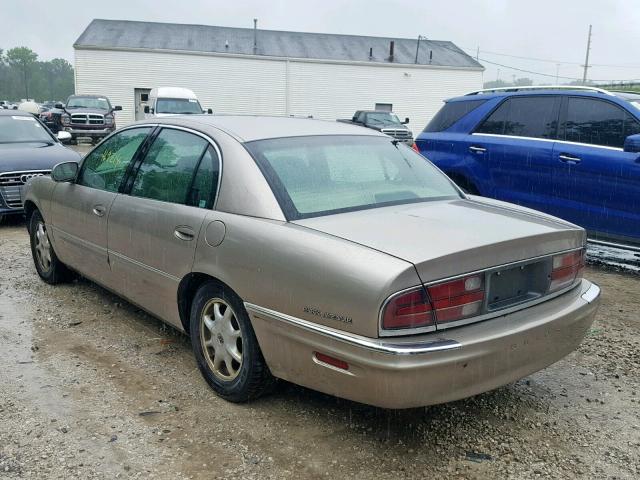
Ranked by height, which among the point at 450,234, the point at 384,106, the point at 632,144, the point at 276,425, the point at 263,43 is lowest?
the point at 276,425

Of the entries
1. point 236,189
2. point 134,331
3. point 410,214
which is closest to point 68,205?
point 134,331

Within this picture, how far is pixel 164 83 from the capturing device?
34.6 metres

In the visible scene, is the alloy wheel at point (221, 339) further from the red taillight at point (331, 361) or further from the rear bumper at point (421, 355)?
the red taillight at point (331, 361)

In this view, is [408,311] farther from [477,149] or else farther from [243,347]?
[477,149]

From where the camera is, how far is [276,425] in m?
3.12

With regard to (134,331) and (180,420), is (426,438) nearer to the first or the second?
(180,420)

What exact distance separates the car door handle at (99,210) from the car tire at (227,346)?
48.5 inches

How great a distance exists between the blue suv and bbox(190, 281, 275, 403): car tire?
13.1 ft

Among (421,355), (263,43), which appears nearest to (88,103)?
(263,43)

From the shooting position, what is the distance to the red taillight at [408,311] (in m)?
2.50

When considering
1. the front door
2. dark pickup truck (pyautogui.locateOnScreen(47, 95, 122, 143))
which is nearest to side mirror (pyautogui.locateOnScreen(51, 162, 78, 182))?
the front door

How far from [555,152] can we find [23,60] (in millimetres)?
135469

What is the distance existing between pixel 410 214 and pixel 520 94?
417cm

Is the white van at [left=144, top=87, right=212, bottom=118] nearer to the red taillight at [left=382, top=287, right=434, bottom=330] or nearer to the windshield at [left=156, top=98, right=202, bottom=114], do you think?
the windshield at [left=156, top=98, right=202, bottom=114]
